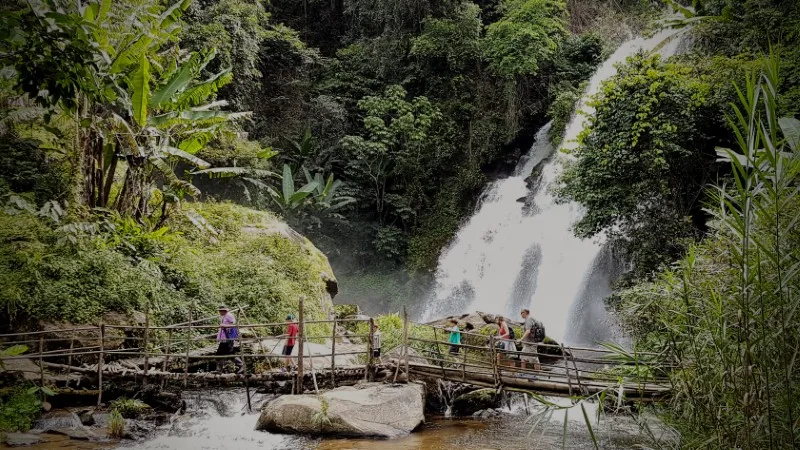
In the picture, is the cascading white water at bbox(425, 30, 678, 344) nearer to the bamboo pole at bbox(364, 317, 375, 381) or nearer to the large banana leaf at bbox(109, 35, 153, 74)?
the bamboo pole at bbox(364, 317, 375, 381)

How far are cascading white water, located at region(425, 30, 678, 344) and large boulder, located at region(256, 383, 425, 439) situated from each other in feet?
23.5

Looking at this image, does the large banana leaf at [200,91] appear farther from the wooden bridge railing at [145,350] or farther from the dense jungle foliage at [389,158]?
the wooden bridge railing at [145,350]

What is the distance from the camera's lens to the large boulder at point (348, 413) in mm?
7711

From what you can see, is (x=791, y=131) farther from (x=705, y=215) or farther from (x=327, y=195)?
(x=327, y=195)

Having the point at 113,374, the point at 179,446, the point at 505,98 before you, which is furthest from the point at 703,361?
the point at 505,98

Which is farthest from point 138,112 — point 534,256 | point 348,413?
point 534,256

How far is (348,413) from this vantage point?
785 cm

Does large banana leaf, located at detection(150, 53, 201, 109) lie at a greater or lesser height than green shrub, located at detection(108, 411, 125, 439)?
greater

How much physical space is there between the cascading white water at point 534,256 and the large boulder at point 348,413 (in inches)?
283

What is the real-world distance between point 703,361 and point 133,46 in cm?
1038

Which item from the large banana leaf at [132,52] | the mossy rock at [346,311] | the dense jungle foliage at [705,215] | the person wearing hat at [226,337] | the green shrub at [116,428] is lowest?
the green shrub at [116,428]

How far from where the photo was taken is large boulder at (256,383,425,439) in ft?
25.3

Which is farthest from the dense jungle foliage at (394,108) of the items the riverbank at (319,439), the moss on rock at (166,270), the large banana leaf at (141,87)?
the riverbank at (319,439)

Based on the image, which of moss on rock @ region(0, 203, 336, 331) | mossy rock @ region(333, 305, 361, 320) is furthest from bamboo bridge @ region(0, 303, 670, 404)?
mossy rock @ region(333, 305, 361, 320)
